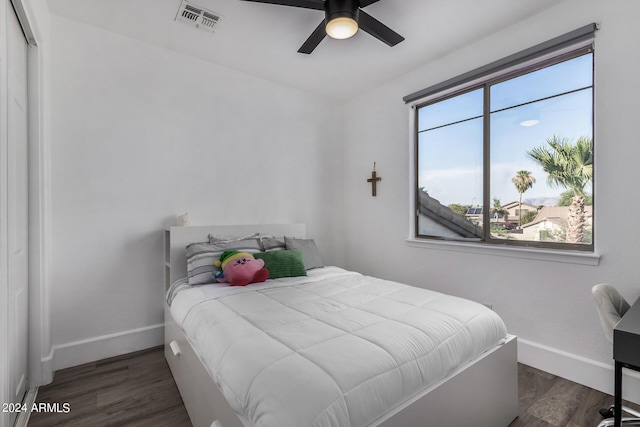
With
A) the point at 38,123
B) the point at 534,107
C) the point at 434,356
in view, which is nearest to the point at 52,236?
the point at 38,123

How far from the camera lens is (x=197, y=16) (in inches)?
91.4

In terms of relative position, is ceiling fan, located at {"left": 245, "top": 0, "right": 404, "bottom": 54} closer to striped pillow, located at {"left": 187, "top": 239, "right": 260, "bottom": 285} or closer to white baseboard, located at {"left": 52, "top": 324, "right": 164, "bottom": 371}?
striped pillow, located at {"left": 187, "top": 239, "right": 260, "bottom": 285}

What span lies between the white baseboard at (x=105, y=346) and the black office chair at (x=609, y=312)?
3.10 metres

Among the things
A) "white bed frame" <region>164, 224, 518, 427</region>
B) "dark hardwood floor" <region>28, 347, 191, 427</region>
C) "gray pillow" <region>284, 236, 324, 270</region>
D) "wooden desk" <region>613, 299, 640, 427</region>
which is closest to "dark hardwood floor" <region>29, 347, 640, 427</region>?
"dark hardwood floor" <region>28, 347, 191, 427</region>

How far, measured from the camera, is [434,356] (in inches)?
52.9

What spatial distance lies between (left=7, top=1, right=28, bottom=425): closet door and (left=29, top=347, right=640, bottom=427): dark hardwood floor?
0.25 m

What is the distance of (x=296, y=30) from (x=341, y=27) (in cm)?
74

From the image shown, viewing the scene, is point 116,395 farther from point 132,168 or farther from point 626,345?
point 626,345

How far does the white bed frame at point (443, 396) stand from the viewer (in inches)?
47.8

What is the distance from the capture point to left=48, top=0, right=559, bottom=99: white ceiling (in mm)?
2213

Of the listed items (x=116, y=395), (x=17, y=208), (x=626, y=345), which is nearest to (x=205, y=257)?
(x=116, y=395)

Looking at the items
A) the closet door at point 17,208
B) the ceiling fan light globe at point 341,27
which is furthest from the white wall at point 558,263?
the closet door at point 17,208

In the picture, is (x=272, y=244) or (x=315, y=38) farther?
(x=272, y=244)

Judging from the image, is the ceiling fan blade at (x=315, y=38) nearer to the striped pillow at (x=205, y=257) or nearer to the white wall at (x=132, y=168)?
the white wall at (x=132, y=168)
